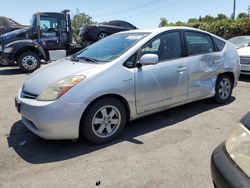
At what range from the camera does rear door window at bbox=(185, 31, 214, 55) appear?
481cm

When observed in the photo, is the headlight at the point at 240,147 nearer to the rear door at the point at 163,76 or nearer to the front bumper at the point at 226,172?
the front bumper at the point at 226,172

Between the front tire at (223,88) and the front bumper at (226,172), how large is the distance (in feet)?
11.0

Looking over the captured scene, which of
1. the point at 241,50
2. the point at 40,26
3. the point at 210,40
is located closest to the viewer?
the point at 210,40

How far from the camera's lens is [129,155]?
3.45 m

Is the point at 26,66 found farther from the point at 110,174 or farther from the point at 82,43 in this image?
the point at 110,174

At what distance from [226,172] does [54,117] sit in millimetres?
2134

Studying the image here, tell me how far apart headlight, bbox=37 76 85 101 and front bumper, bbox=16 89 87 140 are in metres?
0.07

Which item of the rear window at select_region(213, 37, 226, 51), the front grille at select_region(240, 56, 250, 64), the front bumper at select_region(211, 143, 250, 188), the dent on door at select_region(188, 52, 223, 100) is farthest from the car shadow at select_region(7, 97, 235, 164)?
the front grille at select_region(240, 56, 250, 64)

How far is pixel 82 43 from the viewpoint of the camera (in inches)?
530

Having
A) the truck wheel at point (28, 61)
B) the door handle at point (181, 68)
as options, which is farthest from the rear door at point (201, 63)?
the truck wheel at point (28, 61)

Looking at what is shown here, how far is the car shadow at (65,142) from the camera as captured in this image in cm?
351

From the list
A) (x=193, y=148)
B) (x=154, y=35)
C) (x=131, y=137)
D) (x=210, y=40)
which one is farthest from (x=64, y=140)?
(x=210, y=40)

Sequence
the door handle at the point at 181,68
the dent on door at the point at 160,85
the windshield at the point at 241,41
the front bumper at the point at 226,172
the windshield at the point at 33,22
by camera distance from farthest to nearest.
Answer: the windshield at the point at 33,22
the windshield at the point at 241,41
the door handle at the point at 181,68
the dent on door at the point at 160,85
the front bumper at the point at 226,172

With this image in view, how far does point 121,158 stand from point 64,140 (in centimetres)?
96
